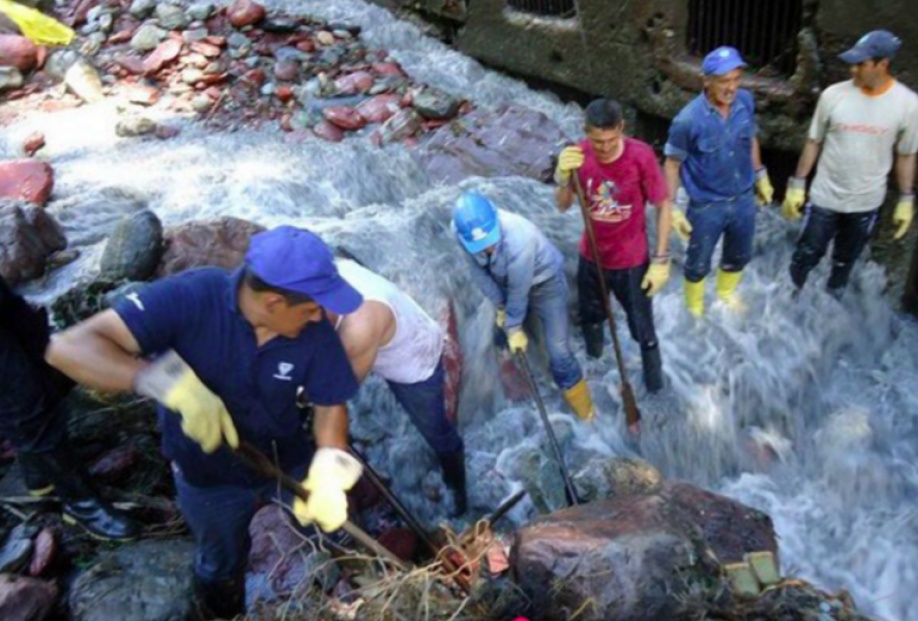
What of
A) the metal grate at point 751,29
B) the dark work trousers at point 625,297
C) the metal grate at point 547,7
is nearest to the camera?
the dark work trousers at point 625,297

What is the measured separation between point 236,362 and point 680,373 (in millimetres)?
3652

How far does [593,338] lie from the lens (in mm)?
5164

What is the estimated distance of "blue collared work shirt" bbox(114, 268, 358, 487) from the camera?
7.94 feet

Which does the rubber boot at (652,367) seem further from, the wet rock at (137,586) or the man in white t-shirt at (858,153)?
the wet rock at (137,586)

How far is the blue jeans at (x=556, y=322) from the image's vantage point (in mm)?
4379

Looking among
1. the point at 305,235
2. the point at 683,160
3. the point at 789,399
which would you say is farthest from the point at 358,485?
the point at 789,399

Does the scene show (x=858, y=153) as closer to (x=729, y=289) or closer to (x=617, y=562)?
(x=729, y=289)

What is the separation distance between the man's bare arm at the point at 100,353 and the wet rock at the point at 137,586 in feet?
4.49

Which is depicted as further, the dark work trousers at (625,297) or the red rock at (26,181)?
the red rock at (26,181)

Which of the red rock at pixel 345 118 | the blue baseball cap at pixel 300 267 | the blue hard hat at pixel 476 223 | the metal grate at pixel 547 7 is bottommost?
the red rock at pixel 345 118

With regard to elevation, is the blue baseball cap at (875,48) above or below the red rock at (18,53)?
above

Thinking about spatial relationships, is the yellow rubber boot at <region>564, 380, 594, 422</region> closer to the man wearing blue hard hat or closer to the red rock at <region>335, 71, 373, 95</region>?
the man wearing blue hard hat

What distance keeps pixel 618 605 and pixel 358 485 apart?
199 centimetres

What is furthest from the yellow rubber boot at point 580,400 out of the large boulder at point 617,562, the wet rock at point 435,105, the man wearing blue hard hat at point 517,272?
the wet rock at point 435,105
